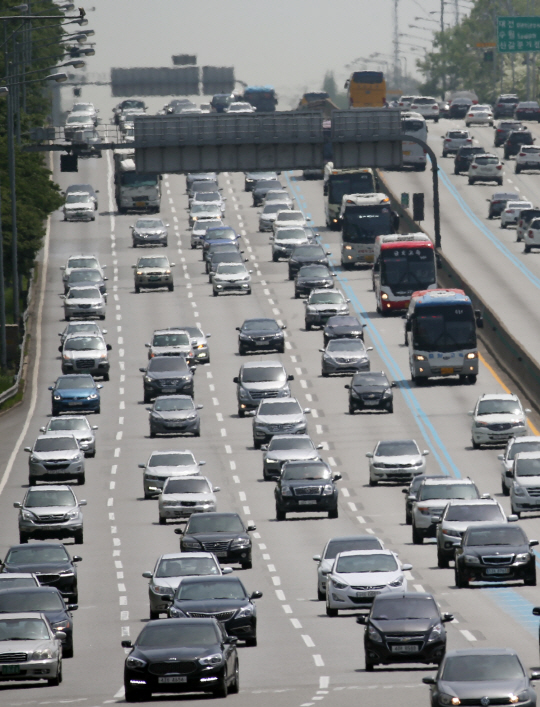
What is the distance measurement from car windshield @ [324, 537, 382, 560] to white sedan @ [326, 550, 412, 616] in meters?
0.97

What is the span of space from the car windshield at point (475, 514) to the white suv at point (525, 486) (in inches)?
226

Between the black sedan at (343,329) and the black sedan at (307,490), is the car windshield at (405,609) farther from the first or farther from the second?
the black sedan at (343,329)

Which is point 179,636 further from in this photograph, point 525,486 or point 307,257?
point 307,257

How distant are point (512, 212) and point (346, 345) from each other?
34271mm

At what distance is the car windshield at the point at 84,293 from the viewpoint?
3157 inches

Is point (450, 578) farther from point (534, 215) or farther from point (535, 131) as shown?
point (535, 131)

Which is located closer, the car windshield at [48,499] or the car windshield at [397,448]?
the car windshield at [48,499]

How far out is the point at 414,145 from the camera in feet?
373

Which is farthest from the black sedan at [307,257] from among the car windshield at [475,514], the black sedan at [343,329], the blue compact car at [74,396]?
the car windshield at [475,514]

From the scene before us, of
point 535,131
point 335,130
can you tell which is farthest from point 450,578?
point 535,131

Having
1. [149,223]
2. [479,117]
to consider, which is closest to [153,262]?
[149,223]

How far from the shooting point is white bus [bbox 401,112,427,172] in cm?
11219

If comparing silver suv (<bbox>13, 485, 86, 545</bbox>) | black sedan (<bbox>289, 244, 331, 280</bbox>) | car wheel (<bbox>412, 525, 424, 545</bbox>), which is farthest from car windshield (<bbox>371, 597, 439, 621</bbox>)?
black sedan (<bbox>289, 244, 331, 280</bbox>)

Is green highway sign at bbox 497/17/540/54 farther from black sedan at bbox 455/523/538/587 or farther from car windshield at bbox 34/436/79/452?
black sedan at bbox 455/523/538/587
